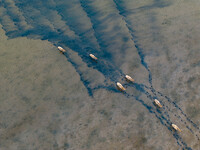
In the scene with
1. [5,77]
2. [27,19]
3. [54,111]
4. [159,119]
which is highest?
[27,19]

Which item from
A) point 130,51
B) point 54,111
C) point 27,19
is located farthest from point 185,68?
point 27,19

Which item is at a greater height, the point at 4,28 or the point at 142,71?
the point at 4,28

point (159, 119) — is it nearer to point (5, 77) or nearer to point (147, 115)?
point (147, 115)

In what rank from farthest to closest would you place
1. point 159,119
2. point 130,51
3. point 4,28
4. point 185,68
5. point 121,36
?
point 4,28
point 121,36
point 130,51
point 185,68
point 159,119

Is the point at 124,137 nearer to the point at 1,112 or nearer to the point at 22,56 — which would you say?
the point at 1,112

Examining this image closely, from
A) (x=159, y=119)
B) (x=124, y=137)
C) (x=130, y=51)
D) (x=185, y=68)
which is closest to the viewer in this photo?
(x=124, y=137)

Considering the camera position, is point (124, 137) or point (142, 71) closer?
point (124, 137)

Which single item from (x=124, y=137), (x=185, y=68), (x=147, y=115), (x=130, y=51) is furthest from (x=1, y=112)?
(x=185, y=68)
